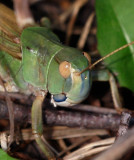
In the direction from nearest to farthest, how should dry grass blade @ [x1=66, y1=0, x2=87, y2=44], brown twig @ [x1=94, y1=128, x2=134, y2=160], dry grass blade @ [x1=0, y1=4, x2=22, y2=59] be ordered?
1. brown twig @ [x1=94, y1=128, x2=134, y2=160]
2. dry grass blade @ [x1=0, y1=4, x2=22, y2=59]
3. dry grass blade @ [x1=66, y1=0, x2=87, y2=44]

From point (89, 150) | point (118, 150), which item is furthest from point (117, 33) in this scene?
point (118, 150)

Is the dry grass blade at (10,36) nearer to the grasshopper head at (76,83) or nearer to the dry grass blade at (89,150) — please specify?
the grasshopper head at (76,83)

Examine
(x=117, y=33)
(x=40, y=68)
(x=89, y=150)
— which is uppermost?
(x=117, y=33)

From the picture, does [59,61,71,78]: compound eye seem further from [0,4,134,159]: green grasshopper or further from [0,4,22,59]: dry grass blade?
[0,4,22,59]: dry grass blade

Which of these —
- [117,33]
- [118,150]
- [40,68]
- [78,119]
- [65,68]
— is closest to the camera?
[118,150]

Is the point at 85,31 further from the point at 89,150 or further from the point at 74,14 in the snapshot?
the point at 89,150

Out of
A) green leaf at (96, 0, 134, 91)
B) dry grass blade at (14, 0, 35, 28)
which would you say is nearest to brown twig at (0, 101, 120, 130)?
green leaf at (96, 0, 134, 91)

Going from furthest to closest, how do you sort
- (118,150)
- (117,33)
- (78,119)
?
(117,33), (78,119), (118,150)
